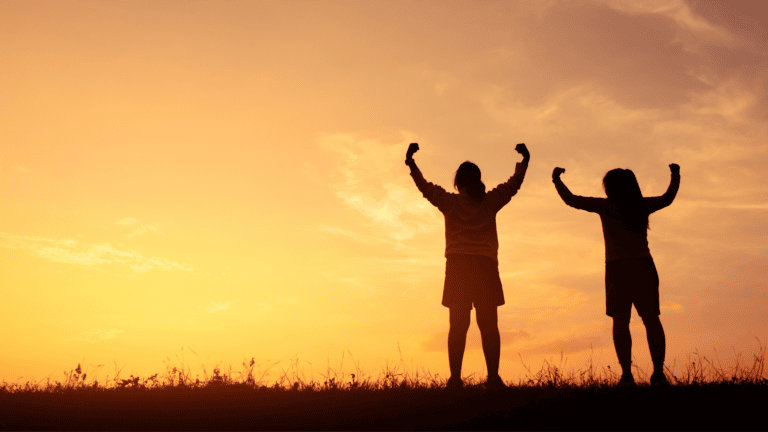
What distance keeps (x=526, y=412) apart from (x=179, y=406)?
472 cm

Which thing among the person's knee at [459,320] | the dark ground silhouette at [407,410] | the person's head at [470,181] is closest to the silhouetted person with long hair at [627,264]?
the dark ground silhouette at [407,410]

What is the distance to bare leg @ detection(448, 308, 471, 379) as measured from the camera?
8.60 m

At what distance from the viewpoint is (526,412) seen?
7410mm

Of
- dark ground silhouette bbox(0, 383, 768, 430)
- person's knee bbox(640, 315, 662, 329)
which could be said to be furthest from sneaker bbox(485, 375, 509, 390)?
person's knee bbox(640, 315, 662, 329)

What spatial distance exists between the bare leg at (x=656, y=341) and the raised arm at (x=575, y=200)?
1.64m

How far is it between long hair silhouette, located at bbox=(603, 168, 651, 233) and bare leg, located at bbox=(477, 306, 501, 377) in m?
2.29

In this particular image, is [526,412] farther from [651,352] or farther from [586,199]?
[586,199]

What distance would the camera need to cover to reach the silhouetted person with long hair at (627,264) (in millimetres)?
8719

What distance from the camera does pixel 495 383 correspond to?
28.1 feet

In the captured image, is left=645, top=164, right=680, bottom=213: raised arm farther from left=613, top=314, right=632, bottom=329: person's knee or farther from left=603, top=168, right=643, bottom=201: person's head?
left=613, top=314, right=632, bottom=329: person's knee

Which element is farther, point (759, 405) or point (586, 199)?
point (586, 199)

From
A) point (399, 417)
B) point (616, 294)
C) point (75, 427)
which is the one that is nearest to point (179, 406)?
point (75, 427)

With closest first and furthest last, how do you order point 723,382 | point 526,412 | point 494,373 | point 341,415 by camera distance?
point 526,412
point 341,415
point 494,373
point 723,382

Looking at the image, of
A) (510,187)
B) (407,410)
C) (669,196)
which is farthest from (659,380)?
(407,410)
